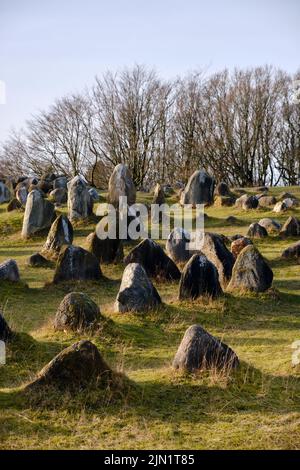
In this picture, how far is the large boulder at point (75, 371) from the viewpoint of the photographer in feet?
25.5

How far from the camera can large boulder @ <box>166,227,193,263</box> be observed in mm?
17781

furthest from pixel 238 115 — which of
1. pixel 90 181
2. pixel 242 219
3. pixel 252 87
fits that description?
pixel 242 219

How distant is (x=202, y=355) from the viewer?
28.4ft

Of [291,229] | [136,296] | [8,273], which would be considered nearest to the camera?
[136,296]

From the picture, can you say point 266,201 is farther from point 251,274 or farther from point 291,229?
point 251,274

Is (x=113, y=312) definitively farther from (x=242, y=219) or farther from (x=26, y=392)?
(x=242, y=219)

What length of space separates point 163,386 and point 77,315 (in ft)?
10.7

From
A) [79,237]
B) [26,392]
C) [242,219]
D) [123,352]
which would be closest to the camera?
[26,392]

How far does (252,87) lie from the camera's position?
145ft

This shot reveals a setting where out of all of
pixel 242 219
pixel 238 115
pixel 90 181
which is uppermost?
pixel 238 115

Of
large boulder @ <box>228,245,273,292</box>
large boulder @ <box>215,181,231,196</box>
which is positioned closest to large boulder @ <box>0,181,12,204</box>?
large boulder @ <box>215,181,231,196</box>

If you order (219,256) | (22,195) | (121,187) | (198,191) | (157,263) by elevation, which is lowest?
(157,263)

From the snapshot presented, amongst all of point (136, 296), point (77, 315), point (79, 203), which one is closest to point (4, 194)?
point (79, 203)
